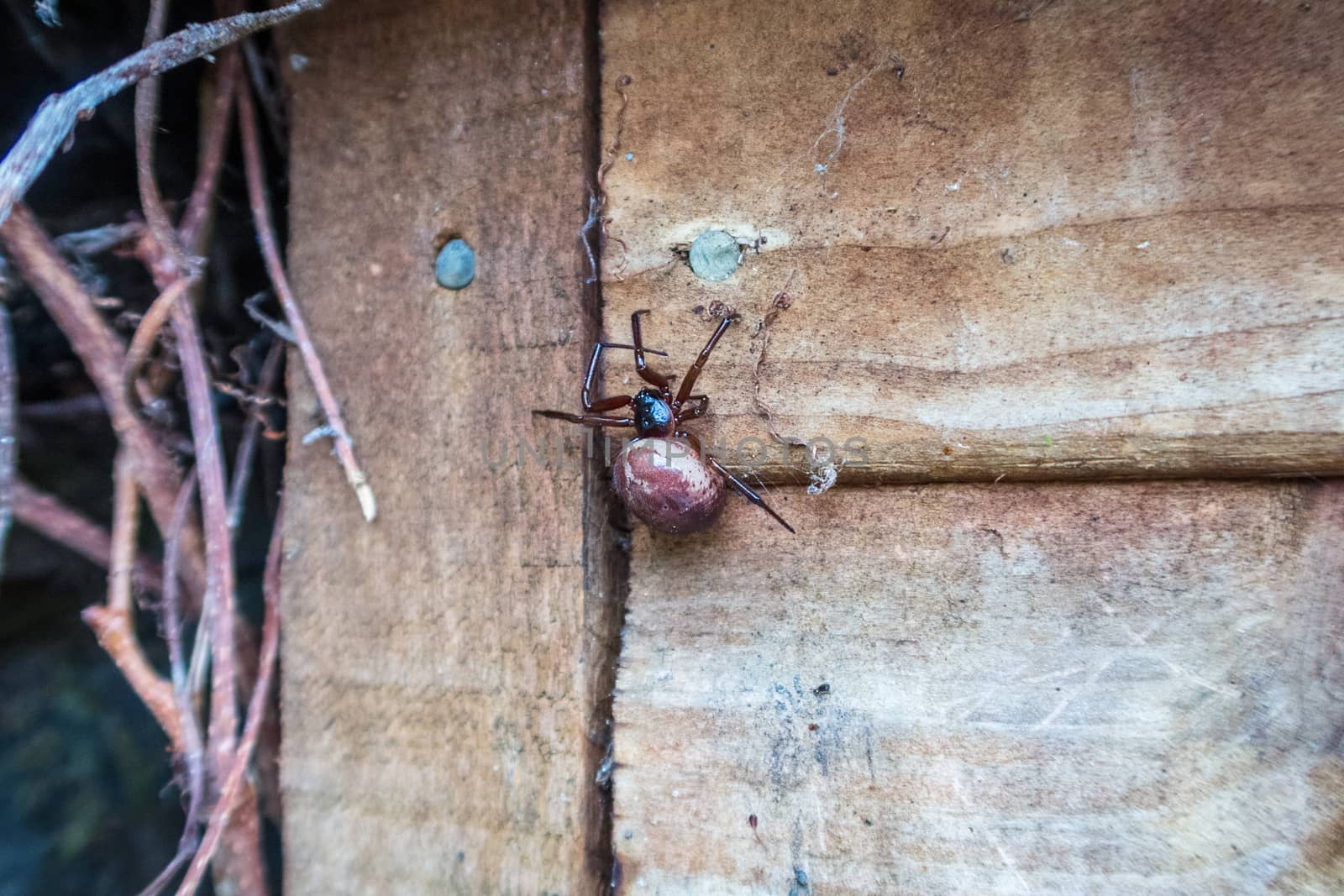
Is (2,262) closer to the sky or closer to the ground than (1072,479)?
closer to the sky

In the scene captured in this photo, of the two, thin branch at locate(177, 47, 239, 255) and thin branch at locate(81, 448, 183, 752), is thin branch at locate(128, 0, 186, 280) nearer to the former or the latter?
thin branch at locate(177, 47, 239, 255)

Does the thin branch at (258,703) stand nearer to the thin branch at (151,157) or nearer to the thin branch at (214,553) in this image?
the thin branch at (214,553)

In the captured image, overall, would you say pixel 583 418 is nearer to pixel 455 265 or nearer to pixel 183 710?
pixel 455 265

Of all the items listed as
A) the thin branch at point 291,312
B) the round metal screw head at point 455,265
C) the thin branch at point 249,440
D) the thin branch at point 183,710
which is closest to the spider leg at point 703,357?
the round metal screw head at point 455,265

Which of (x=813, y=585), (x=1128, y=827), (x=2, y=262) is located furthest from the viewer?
(x=2, y=262)

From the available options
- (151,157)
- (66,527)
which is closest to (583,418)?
(151,157)

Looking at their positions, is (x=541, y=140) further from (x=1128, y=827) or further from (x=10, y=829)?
(x=10, y=829)

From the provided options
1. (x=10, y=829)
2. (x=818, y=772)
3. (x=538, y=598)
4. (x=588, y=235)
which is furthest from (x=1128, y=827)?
(x=10, y=829)
